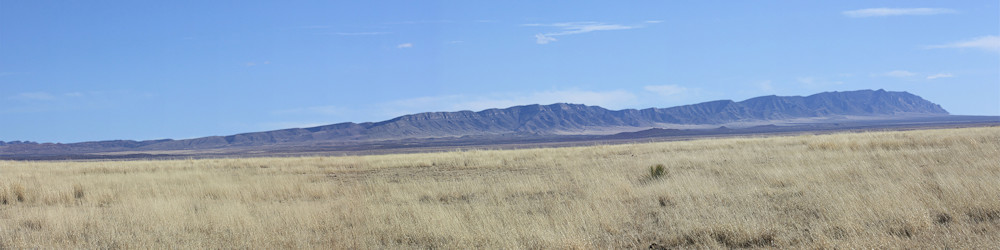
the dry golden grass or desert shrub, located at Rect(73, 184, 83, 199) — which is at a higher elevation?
desert shrub, located at Rect(73, 184, 83, 199)

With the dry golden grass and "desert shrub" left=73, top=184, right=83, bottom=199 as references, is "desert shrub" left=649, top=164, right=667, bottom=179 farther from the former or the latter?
"desert shrub" left=73, top=184, right=83, bottom=199

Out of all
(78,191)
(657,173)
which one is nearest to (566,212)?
(657,173)

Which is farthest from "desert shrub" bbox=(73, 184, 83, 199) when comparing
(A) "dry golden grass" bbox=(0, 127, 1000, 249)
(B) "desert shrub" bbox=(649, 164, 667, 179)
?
(B) "desert shrub" bbox=(649, 164, 667, 179)

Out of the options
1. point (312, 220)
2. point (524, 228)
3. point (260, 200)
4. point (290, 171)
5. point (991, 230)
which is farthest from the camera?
point (290, 171)

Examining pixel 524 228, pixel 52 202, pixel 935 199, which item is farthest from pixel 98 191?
pixel 935 199

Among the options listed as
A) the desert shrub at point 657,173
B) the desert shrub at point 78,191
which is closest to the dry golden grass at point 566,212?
the desert shrub at point 78,191

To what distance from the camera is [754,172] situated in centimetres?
1420

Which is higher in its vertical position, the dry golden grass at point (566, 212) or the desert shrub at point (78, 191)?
the desert shrub at point (78, 191)

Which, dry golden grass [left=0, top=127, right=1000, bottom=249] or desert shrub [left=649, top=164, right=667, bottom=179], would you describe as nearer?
dry golden grass [left=0, top=127, right=1000, bottom=249]

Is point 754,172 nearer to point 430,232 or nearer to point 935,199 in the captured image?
point 935,199

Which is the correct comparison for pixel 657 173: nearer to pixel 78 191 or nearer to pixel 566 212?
pixel 566 212

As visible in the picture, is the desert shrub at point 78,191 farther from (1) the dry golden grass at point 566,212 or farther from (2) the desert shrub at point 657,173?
(2) the desert shrub at point 657,173

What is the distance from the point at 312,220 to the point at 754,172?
887 centimetres

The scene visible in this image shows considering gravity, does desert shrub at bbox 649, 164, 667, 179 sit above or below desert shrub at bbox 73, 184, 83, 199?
below
